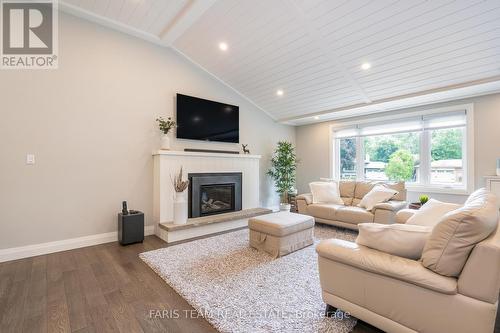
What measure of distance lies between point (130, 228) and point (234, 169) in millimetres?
2181

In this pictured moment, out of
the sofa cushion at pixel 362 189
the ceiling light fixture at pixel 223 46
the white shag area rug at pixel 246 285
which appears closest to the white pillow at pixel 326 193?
the sofa cushion at pixel 362 189

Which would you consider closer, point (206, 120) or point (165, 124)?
point (165, 124)

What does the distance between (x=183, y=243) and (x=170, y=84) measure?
2762 millimetres

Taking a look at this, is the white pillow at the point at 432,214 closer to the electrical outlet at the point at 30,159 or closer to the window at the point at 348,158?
the window at the point at 348,158

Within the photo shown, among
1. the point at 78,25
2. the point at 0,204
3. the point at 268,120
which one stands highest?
the point at 78,25

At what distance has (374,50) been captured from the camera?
326 cm

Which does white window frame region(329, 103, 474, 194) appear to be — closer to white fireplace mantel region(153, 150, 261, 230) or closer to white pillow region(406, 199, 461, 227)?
white fireplace mantel region(153, 150, 261, 230)

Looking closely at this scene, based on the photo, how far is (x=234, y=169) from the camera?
15.8 ft

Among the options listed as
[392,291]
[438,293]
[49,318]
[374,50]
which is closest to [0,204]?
[49,318]

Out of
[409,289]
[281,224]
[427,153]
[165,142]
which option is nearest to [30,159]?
[165,142]

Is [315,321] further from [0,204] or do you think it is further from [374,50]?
[0,204]

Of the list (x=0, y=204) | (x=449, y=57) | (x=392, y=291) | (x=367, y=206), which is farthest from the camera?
(x=367, y=206)

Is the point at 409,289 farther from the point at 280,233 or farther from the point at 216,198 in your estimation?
the point at 216,198

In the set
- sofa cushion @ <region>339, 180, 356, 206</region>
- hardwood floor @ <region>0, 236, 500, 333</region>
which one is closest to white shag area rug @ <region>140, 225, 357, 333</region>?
hardwood floor @ <region>0, 236, 500, 333</region>
